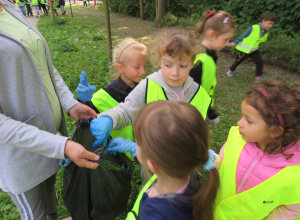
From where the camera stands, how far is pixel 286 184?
3.59 ft

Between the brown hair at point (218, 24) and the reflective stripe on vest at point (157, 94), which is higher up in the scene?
the brown hair at point (218, 24)

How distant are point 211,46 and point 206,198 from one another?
64.2 inches

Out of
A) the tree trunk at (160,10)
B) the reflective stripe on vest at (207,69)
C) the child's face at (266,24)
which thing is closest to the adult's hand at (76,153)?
the reflective stripe on vest at (207,69)

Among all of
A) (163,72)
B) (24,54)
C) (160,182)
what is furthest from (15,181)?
(163,72)

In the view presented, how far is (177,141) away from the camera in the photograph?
2.51ft

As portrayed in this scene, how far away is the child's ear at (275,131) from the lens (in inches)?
42.9

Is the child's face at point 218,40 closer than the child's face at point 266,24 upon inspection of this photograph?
Yes

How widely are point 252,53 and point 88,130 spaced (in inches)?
180

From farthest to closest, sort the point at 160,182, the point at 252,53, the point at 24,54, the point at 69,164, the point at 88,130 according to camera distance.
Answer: the point at 252,53 < the point at 88,130 < the point at 69,164 < the point at 24,54 < the point at 160,182

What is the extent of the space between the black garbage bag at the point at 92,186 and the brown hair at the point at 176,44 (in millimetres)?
693

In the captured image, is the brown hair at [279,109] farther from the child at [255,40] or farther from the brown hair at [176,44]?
the child at [255,40]

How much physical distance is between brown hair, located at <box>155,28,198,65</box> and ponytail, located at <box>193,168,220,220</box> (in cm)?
81

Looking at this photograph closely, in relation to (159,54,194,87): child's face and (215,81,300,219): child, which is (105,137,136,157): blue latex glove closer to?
(159,54,194,87): child's face

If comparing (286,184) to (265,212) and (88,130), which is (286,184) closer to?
(265,212)
